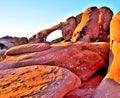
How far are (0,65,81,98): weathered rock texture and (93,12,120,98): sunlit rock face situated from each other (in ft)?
1.77

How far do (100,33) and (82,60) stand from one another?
3.77 m

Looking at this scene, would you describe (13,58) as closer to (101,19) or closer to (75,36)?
(75,36)

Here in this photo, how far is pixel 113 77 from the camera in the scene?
20.2 ft

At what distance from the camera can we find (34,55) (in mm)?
6969

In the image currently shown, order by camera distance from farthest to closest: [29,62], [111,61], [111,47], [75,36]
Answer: [75,36] < [111,47] < [111,61] < [29,62]

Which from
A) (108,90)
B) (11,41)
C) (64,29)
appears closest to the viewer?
(108,90)

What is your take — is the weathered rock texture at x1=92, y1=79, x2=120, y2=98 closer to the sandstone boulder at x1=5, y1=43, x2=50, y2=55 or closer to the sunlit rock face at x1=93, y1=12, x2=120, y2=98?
the sunlit rock face at x1=93, y1=12, x2=120, y2=98

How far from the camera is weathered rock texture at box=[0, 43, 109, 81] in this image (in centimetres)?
684

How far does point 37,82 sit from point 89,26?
205 inches

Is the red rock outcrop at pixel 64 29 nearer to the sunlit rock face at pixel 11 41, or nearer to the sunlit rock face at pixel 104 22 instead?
the sunlit rock face at pixel 104 22

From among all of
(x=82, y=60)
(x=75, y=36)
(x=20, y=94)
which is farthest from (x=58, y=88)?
(x=75, y=36)

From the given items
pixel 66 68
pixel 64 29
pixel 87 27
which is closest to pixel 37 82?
pixel 66 68

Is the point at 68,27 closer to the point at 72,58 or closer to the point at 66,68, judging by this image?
the point at 72,58

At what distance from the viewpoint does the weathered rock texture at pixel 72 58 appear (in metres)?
6.84
